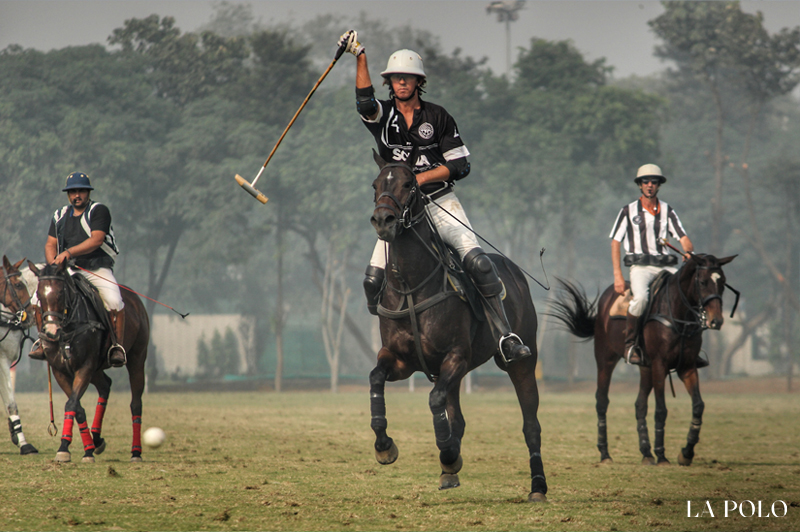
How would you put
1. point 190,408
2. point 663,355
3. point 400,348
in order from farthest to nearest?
point 190,408, point 663,355, point 400,348

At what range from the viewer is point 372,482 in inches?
384

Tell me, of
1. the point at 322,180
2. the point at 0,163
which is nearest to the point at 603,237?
the point at 322,180

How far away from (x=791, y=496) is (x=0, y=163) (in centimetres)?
3278

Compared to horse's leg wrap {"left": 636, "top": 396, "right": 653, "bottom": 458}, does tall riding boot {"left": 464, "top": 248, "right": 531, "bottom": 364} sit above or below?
above

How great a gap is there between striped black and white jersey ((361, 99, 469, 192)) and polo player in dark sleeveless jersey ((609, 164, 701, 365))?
205 inches

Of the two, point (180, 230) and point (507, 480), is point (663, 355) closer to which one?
point (507, 480)

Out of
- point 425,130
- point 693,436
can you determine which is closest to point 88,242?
point 425,130

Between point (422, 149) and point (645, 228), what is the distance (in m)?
5.68

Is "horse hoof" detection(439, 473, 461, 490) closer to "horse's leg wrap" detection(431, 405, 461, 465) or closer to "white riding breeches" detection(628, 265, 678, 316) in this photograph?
"horse's leg wrap" detection(431, 405, 461, 465)

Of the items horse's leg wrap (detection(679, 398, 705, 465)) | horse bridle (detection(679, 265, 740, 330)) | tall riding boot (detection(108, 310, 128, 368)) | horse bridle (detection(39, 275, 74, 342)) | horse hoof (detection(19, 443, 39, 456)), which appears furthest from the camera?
horse's leg wrap (detection(679, 398, 705, 465))

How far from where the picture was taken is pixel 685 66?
54.8m

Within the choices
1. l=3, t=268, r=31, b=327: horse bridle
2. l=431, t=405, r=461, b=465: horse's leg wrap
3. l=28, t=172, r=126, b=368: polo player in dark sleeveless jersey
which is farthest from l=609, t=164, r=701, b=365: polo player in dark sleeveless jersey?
l=3, t=268, r=31, b=327: horse bridle

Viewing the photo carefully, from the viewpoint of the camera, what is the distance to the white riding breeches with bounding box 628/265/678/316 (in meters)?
12.3

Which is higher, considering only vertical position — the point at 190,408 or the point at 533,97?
the point at 533,97
